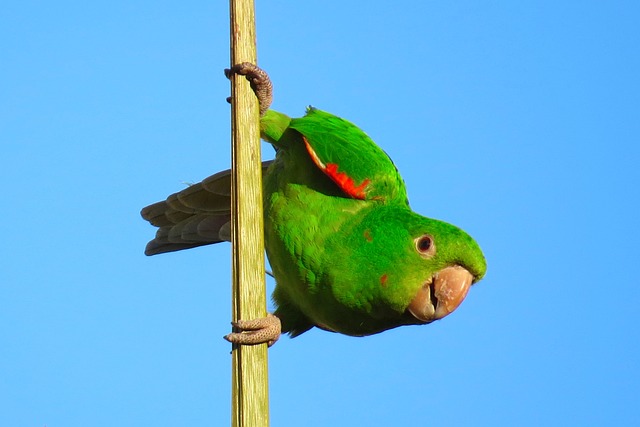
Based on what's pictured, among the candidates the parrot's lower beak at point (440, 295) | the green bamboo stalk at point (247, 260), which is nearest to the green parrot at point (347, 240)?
the parrot's lower beak at point (440, 295)

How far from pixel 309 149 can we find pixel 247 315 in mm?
1920

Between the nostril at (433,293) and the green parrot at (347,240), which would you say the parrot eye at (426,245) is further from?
the nostril at (433,293)

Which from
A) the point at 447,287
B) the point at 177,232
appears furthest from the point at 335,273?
the point at 177,232

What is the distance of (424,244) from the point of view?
4.21 m

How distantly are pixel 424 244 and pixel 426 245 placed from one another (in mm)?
12

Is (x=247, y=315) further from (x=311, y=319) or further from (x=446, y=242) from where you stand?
(x=311, y=319)

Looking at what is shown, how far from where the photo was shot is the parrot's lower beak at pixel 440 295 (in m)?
4.15

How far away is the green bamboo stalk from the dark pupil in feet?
4.35

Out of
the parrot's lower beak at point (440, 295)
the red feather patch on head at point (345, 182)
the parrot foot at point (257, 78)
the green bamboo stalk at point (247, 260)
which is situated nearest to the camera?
the green bamboo stalk at point (247, 260)

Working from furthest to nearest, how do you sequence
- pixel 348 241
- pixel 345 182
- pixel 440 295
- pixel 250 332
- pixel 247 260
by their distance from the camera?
pixel 345 182, pixel 348 241, pixel 440 295, pixel 250 332, pixel 247 260

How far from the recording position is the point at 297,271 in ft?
14.8

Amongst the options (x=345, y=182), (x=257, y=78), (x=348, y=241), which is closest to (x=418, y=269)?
(x=348, y=241)

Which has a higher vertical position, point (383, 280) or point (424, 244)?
point (424, 244)

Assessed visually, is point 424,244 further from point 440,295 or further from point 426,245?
point 440,295
